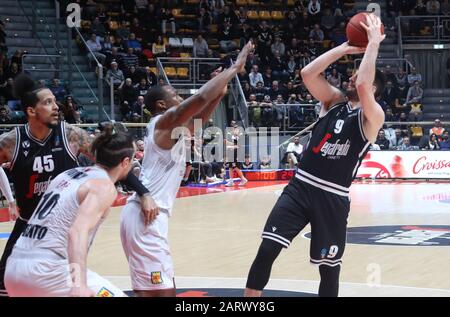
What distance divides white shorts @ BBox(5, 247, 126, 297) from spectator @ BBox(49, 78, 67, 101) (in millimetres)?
15437

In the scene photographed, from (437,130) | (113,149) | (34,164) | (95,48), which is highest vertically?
(95,48)

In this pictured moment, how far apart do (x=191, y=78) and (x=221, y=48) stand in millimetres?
3550

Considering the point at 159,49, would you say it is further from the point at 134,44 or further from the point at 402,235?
the point at 402,235

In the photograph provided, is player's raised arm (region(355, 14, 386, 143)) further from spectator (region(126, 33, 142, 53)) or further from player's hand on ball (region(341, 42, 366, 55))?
spectator (region(126, 33, 142, 53))

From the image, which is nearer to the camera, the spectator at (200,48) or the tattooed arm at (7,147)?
the tattooed arm at (7,147)

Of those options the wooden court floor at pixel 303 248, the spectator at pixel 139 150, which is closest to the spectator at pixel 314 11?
the wooden court floor at pixel 303 248

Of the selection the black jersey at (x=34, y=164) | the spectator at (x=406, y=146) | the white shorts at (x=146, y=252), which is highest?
the black jersey at (x=34, y=164)

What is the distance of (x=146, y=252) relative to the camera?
5.30 m

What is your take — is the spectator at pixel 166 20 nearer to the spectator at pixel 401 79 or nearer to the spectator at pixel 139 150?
the spectator at pixel 401 79

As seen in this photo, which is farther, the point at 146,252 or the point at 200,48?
the point at 200,48

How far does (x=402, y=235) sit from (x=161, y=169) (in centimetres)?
653

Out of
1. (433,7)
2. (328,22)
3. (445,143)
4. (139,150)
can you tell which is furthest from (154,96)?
(433,7)

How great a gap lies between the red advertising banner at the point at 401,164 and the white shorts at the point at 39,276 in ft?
59.4

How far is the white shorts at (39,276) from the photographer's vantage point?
4.25 meters
